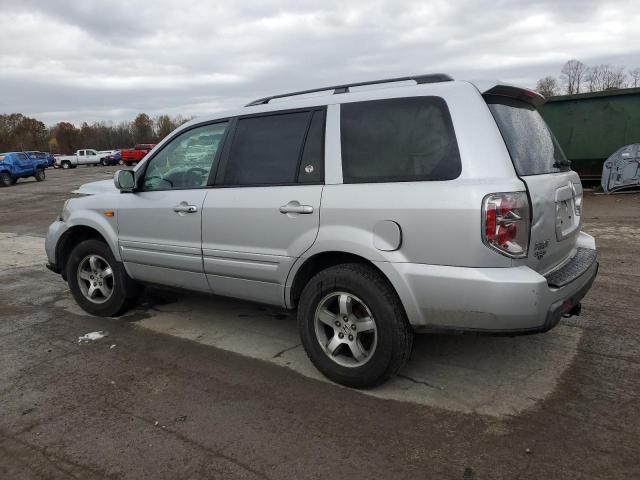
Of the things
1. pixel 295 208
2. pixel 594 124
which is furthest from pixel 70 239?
pixel 594 124

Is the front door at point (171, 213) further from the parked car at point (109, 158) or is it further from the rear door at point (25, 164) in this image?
the parked car at point (109, 158)

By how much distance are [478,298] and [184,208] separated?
240cm

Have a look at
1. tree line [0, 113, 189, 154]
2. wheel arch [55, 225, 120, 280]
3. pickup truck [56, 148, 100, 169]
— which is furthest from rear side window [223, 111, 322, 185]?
tree line [0, 113, 189, 154]

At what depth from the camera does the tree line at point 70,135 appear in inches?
3484

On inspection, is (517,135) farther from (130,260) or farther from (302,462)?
(130,260)

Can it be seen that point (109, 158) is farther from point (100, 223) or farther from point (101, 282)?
point (100, 223)

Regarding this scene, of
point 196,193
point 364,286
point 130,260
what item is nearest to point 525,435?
point 364,286

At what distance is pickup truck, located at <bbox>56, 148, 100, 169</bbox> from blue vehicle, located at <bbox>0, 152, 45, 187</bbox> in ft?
67.5

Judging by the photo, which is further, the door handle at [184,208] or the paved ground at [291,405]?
the door handle at [184,208]

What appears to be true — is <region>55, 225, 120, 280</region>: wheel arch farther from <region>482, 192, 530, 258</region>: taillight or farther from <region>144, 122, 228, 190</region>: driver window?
<region>482, 192, 530, 258</region>: taillight

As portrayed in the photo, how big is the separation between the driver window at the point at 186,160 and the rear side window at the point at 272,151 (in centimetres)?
26

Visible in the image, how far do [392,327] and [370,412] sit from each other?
519 millimetres

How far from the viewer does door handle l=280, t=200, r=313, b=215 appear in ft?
11.0

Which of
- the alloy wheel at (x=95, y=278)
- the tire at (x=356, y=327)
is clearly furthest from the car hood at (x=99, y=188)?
the tire at (x=356, y=327)
